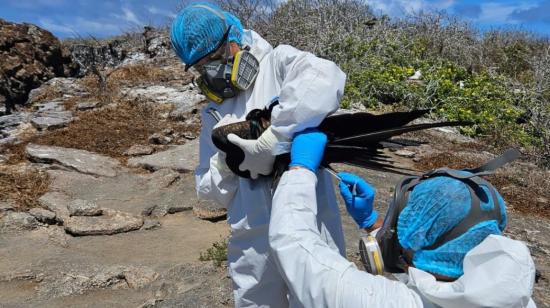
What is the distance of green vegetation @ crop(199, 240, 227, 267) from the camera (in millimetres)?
3789

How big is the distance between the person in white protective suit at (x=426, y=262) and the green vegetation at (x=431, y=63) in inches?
253

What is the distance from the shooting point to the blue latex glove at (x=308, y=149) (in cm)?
145

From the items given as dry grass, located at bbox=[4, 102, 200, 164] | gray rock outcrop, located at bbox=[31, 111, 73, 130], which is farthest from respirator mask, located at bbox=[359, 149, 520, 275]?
gray rock outcrop, located at bbox=[31, 111, 73, 130]

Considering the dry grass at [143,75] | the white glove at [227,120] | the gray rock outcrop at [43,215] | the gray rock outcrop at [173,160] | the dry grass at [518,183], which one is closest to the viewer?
the white glove at [227,120]

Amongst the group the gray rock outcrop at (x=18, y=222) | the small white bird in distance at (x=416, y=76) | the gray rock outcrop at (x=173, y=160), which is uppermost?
the small white bird in distance at (x=416, y=76)

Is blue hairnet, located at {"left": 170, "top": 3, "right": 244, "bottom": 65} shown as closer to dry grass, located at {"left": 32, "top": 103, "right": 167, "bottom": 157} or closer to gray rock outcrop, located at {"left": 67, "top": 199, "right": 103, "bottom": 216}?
gray rock outcrop, located at {"left": 67, "top": 199, "right": 103, "bottom": 216}

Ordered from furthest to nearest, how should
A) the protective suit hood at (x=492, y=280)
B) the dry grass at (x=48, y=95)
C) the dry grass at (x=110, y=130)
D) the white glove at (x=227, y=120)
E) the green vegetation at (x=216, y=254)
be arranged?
the dry grass at (x=48, y=95) → the dry grass at (x=110, y=130) → the green vegetation at (x=216, y=254) → the white glove at (x=227, y=120) → the protective suit hood at (x=492, y=280)

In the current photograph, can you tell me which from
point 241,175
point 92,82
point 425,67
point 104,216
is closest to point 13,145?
point 104,216

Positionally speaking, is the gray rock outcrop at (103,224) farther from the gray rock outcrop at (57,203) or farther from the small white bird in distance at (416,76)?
the small white bird in distance at (416,76)

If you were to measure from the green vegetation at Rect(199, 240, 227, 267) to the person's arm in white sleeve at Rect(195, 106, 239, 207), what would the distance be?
5.52ft

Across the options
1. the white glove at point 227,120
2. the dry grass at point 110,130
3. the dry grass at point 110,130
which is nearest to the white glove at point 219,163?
the white glove at point 227,120

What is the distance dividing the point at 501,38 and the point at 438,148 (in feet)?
24.7

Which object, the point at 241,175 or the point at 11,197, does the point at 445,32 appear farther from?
the point at 241,175

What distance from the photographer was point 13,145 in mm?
7125
